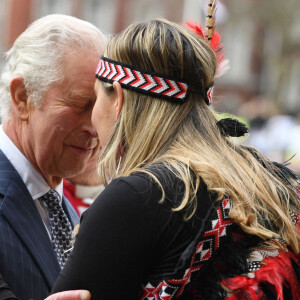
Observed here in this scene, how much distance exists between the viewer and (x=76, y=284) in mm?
1915

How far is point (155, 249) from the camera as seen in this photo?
1.91 metres

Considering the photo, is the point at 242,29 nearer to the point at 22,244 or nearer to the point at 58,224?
the point at 58,224

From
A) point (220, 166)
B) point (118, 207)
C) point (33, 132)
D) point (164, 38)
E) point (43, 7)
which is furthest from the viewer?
point (43, 7)

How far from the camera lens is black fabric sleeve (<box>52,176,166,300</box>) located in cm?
189

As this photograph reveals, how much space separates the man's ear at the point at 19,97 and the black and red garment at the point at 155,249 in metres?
1.13

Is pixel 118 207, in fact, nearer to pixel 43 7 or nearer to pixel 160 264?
pixel 160 264

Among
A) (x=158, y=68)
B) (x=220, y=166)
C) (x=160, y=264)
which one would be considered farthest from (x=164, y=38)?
(x=160, y=264)

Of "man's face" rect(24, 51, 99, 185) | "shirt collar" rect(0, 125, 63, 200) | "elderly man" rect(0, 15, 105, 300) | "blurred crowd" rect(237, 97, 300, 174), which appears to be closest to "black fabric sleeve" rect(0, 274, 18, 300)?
"elderly man" rect(0, 15, 105, 300)

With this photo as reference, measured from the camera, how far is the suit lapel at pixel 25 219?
8.37 ft

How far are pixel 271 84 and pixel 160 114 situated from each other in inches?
1165

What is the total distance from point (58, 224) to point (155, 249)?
114 cm

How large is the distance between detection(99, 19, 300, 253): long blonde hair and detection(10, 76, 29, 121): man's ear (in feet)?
2.68

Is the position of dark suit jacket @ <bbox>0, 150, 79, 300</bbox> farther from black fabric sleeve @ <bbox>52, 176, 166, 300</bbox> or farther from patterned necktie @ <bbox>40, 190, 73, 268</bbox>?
black fabric sleeve @ <bbox>52, 176, 166, 300</bbox>

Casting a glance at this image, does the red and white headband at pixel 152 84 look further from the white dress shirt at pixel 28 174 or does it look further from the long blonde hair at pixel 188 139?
the white dress shirt at pixel 28 174
